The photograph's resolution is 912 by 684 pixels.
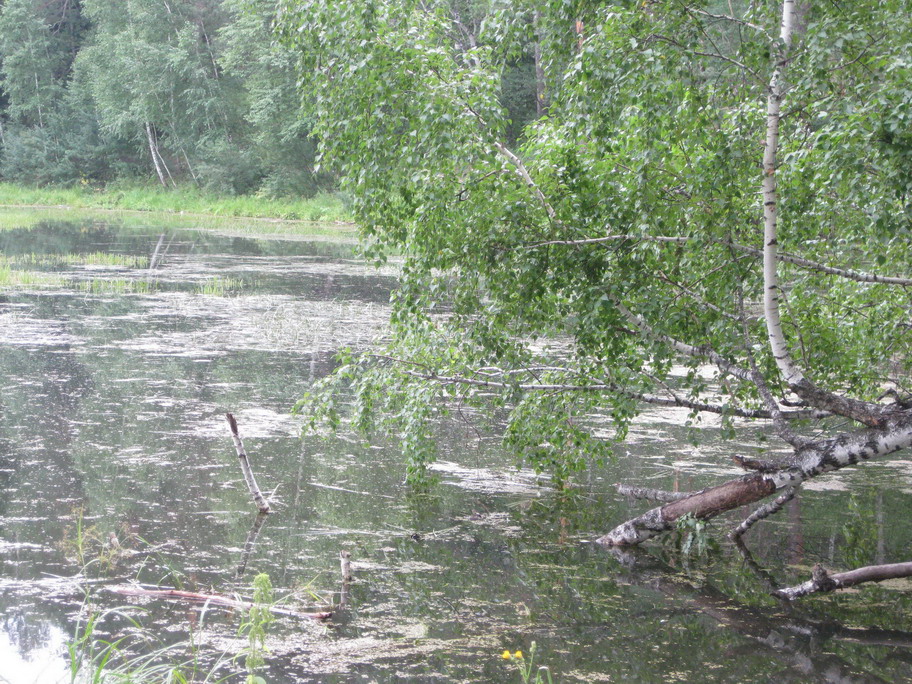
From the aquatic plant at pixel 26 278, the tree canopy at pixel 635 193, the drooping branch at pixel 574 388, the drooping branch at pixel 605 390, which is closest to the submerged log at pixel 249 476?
the tree canopy at pixel 635 193

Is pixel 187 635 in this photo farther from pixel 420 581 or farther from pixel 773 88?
pixel 773 88

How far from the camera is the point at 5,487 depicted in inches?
292

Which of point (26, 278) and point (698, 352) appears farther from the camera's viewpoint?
point (26, 278)

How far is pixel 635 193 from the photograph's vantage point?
5648 mm

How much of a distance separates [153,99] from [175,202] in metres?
4.45

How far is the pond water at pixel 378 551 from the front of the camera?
16.5ft

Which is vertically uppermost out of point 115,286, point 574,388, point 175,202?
point 574,388

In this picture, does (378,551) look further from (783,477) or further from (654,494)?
(783,477)

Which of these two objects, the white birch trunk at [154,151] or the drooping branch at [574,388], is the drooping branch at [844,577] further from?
the white birch trunk at [154,151]

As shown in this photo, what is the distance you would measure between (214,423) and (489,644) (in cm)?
506

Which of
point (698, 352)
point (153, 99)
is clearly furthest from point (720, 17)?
point (153, 99)

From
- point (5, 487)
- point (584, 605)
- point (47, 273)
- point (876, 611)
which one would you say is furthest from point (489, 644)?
point (47, 273)

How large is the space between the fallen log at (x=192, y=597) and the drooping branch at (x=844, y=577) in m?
2.64

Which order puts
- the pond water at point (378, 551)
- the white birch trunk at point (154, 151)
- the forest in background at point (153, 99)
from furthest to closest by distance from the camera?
→ the white birch trunk at point (154, 151), the forest in background at point (153, 99), the pond water at point (378, 551)
